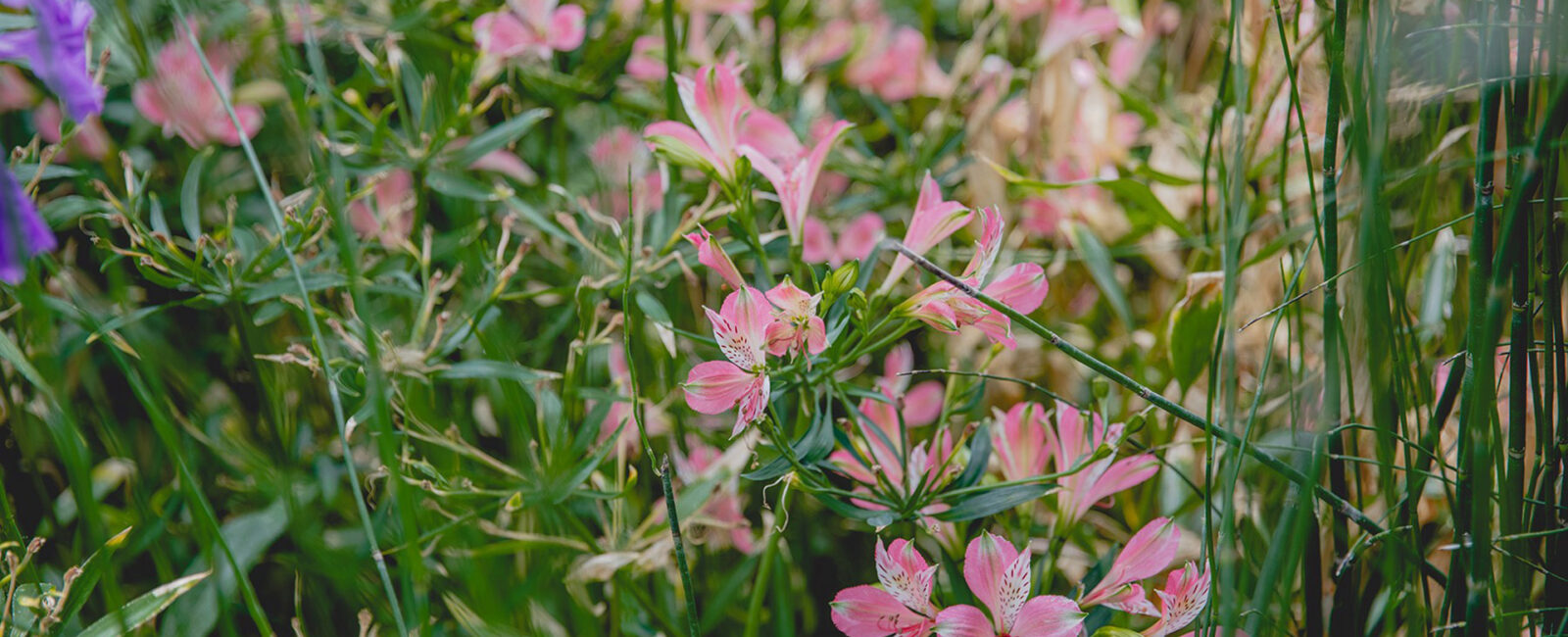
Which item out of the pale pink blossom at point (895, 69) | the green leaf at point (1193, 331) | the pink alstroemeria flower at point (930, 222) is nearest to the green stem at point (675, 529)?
the pink alstroemeria flower at point (930, 222)

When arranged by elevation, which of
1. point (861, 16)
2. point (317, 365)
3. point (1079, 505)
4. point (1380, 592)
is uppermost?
point (861, 16)

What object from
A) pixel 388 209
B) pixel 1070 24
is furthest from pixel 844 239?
pixel 388 209

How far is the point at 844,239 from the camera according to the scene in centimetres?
87

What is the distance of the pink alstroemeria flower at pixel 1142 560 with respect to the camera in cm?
47

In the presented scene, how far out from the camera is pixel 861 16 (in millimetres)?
991

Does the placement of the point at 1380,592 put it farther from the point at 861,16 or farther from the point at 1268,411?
the point at 861,16

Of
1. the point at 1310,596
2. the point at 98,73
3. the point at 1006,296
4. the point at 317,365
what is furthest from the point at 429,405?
the point at 1310,596

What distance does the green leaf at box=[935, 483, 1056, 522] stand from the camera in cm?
48

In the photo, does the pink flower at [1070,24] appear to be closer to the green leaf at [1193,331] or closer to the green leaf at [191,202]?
the green leaf at [1193,331]

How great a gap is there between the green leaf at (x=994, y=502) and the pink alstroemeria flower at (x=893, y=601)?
0.04 m

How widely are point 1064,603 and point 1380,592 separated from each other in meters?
0.31

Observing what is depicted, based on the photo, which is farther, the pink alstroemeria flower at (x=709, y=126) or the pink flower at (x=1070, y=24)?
the pink flower at (x=1070, y=24)

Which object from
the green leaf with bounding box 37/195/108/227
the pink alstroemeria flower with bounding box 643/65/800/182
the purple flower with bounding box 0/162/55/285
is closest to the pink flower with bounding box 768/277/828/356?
the pink alstroemeria flower with bounding box 643/65/800/182

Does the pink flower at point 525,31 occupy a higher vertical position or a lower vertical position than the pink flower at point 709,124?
higher
